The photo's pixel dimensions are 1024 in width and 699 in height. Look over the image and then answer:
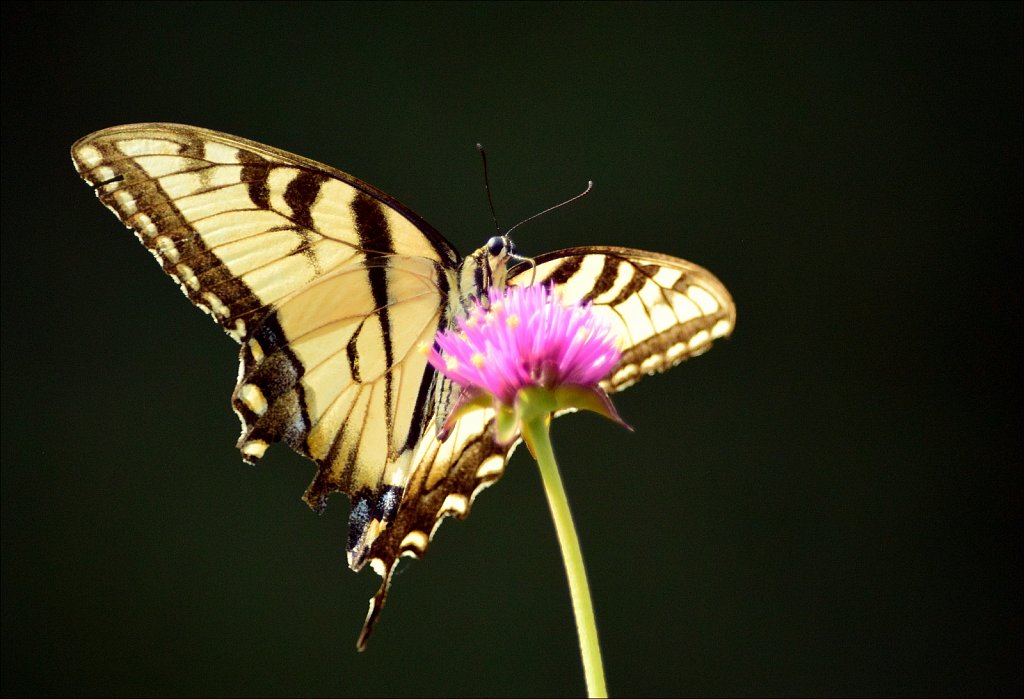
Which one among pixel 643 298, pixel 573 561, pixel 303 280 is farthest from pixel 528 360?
pixel 303 280

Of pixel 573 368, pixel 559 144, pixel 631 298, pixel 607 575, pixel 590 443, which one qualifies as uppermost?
pixel 559 144

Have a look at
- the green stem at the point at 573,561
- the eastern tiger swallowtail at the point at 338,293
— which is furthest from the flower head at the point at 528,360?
the eastern tiger swallowtail at the point at 338,293

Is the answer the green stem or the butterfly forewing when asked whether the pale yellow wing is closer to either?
the butterfly forewing

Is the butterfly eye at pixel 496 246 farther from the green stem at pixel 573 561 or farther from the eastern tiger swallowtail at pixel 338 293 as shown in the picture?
the green stem at pixel 573 561

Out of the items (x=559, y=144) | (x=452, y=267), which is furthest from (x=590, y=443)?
(x=452, y=267)

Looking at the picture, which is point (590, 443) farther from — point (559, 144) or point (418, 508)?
point (418, 508)

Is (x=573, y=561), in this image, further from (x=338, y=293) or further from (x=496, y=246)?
(x=338, y=293)
